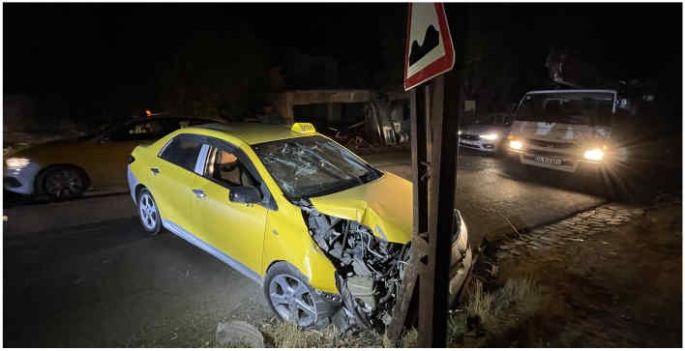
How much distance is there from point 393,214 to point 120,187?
20.4 feet

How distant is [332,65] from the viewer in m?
22.5

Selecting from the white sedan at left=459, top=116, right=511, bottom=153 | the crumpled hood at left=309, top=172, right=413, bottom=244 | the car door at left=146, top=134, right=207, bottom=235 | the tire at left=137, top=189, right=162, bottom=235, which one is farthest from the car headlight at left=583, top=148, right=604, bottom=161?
the tire at left=137, top=189, right=162, bottom=235

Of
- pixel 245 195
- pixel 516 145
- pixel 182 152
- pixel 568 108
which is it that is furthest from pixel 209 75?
pixel 245 195

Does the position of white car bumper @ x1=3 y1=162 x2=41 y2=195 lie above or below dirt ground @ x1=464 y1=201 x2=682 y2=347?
above

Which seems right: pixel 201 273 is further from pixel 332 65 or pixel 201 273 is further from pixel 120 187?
pixel 332 65

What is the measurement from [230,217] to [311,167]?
38.1 inches

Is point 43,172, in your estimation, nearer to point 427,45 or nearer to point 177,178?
point 177,178

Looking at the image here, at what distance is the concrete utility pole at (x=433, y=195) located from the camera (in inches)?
84.2

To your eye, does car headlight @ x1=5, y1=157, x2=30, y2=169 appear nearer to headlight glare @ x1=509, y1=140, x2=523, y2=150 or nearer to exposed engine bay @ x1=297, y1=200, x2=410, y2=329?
exposed engine bay @ x1=297, y1=200, x2=410, y2=329

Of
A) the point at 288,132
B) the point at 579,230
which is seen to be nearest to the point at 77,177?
the point at 288,132

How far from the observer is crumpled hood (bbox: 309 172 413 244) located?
3.02 metres

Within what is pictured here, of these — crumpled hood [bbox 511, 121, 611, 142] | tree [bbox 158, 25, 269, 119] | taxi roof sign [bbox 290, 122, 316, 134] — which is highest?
tree [bbox 158, 25, 269, 119]

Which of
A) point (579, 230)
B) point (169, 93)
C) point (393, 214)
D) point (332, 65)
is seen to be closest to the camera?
point (393, 214)

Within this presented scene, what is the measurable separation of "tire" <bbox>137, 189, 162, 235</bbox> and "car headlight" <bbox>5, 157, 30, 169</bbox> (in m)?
2.59
